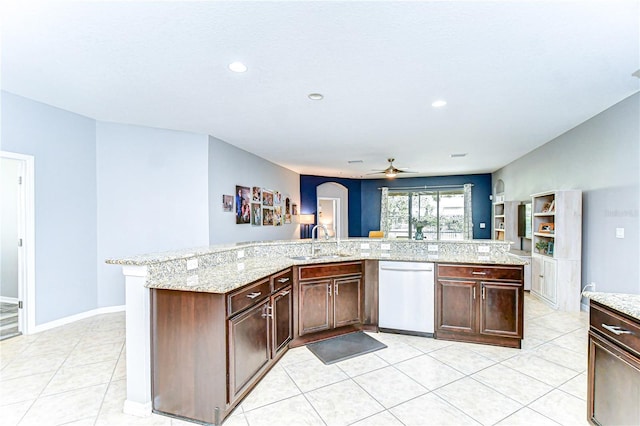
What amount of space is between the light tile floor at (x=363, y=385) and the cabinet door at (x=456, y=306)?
198 millimetres

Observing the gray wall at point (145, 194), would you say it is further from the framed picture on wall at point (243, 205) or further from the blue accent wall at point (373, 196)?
the blue accent wall at point (373, 196)

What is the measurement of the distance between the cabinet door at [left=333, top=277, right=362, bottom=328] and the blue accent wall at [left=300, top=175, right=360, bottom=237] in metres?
5.68

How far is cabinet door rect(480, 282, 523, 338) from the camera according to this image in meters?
3.06

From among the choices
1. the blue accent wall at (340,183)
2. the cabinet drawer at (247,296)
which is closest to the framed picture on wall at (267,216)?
the blue accent wall at (340,183)

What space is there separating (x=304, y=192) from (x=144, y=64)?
668 cm

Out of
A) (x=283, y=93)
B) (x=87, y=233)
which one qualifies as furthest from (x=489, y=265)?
(x=87, y=233)

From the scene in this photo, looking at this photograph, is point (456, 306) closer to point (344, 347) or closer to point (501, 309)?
point (501, 309)

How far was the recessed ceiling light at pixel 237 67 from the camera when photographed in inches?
102

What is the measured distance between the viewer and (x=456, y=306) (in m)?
3.26

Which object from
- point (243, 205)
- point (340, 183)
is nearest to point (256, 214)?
point (243, 205)

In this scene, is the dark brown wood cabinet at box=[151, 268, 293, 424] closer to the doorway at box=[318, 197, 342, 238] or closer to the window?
the doorway at box=[318, 197, 342, 238]

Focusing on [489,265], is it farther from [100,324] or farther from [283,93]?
[100,324]

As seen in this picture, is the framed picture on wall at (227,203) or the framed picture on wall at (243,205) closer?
the framed picture on wall at (227,203)

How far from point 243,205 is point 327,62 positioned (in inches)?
144
